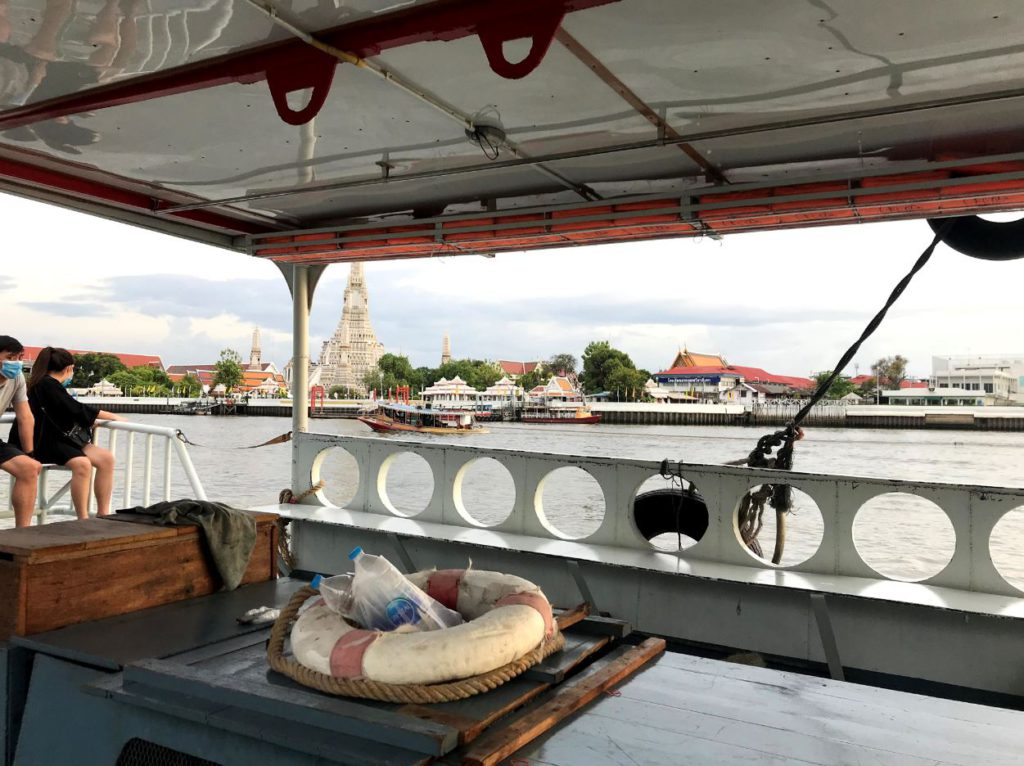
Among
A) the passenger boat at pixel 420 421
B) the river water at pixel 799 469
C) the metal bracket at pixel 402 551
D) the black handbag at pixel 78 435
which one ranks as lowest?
the river water at pixel 799 469

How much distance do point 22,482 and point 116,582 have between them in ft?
8.29

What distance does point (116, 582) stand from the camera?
2547mm

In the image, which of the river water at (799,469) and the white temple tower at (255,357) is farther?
the white temple tower at (255,357)

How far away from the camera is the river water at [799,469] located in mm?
11711

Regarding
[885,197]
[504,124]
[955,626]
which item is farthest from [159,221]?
[955,626]

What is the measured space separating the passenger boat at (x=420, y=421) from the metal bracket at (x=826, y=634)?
32.7 metres

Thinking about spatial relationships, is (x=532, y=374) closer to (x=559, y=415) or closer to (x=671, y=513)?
(x=559, y=415)

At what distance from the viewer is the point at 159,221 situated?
5852 mm

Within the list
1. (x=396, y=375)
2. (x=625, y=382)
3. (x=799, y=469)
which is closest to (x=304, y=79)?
(x=799, y=469)

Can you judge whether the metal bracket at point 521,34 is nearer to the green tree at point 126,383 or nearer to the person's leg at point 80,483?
the person's leg at point 80,483

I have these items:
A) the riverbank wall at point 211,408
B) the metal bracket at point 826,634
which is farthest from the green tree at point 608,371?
the metal bracket at point 826,634

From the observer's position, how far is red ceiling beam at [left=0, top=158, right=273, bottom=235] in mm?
4672

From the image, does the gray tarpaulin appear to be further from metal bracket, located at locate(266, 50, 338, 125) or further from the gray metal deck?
the gray metal deck

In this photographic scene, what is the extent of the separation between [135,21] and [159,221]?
335 centimetres
